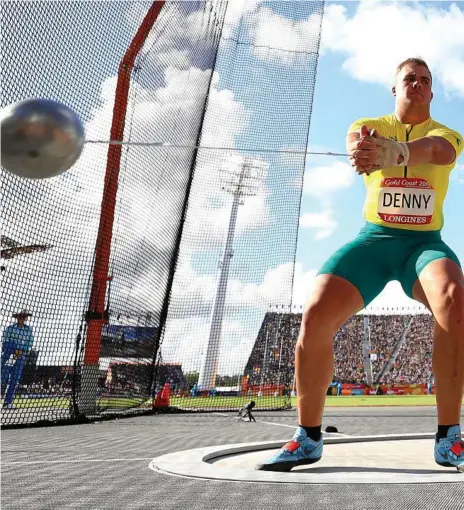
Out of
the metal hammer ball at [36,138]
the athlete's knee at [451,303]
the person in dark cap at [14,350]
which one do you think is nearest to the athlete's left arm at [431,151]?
the athlete's knee at [451,303]

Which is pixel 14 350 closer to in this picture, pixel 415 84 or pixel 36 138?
pixel 415 84

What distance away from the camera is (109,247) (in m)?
6.37

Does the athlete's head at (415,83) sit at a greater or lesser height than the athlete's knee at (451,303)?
greater

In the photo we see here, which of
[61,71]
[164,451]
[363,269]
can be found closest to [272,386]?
[61,71]

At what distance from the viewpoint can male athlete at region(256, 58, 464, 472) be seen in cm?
253

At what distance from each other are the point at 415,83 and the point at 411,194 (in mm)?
538

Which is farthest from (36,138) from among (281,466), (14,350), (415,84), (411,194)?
(14,350)

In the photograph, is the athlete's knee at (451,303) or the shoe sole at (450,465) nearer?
the shoe sole at (450,465)

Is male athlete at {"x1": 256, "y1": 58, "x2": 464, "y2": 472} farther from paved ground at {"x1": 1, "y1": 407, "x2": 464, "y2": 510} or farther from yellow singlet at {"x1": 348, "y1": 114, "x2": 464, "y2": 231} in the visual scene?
paved ground at {"x1": 1, "y1": 407, "x2": 464, "y2": 510}

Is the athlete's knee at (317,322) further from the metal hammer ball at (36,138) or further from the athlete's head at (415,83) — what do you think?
the metal hammer ball at (36,138)

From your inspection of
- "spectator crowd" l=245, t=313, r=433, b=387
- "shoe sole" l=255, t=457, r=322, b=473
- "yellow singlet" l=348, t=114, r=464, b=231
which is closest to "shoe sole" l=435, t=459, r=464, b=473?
"shoe sole" l=255, t=457, r=322, b=473

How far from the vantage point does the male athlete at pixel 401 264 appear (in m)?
2.53

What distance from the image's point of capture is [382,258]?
2.78 m

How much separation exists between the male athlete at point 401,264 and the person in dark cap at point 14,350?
3.32 meters
